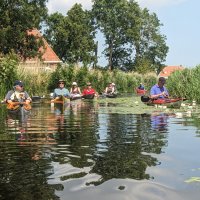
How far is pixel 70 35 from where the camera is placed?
73.6 metres

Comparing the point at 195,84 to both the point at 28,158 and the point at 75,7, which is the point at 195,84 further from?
the point at 75,7

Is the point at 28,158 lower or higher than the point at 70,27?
lower

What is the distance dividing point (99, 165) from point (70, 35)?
67.5 m

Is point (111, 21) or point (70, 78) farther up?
point (111, 21)

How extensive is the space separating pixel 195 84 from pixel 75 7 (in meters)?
51.7

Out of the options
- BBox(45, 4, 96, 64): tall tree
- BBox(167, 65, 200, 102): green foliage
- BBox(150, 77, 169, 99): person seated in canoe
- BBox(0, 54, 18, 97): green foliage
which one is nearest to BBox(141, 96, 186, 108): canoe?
BBox(150, 77, 169, 99): person seated in canoe

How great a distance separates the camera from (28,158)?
25.4 ft

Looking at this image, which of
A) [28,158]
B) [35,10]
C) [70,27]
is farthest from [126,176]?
[70,27]

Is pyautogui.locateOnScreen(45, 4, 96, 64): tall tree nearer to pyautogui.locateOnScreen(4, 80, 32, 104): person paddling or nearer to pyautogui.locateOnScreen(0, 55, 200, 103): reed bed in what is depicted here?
pyautogui.locateOnScreen(0, 55, 200, 103): reed bed

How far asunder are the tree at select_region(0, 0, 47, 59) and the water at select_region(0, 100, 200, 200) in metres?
35.8

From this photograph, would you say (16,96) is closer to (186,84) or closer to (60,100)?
(60,100)

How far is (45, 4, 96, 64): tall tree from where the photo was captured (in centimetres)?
7269

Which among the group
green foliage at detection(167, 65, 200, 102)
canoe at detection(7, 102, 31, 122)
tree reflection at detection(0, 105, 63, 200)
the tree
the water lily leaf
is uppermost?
the tree

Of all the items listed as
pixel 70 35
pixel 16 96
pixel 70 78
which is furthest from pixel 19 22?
pixel 16 96
